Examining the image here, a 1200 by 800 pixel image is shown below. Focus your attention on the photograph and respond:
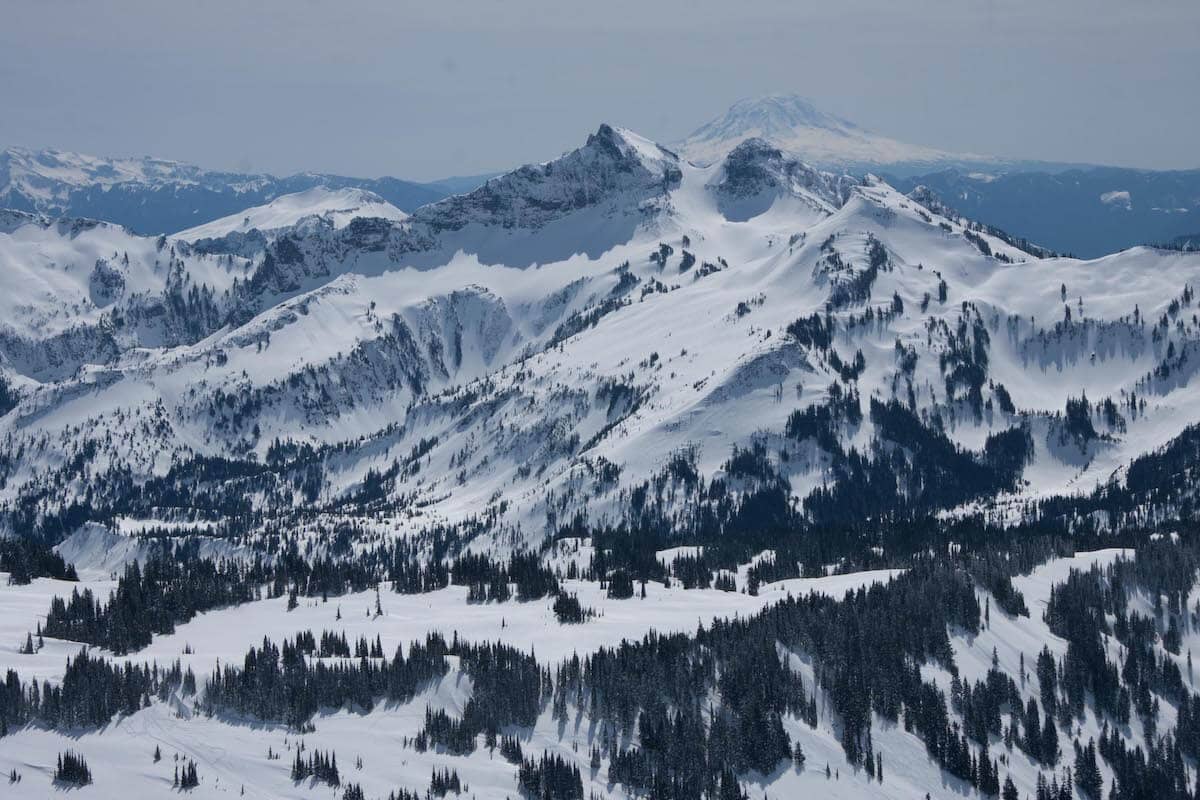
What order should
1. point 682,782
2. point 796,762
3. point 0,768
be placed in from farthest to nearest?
point 796,762 < point 682,782 < point 0,768

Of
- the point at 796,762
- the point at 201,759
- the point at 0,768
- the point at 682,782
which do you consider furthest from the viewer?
the point at 796,762

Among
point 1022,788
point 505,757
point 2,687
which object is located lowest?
point 1022,788

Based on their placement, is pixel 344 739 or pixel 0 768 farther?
pixel 344 739

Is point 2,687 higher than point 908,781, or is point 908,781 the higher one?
point 2,687

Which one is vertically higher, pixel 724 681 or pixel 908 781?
pixel 724 681

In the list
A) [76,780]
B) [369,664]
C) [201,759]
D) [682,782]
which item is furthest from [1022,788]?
[76,780]

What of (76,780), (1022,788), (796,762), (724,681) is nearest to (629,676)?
(724,681)

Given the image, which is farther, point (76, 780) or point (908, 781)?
point (908, 781)

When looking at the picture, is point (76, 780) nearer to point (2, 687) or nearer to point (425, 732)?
point (2, 687)

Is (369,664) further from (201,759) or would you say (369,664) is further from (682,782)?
(682,782)
